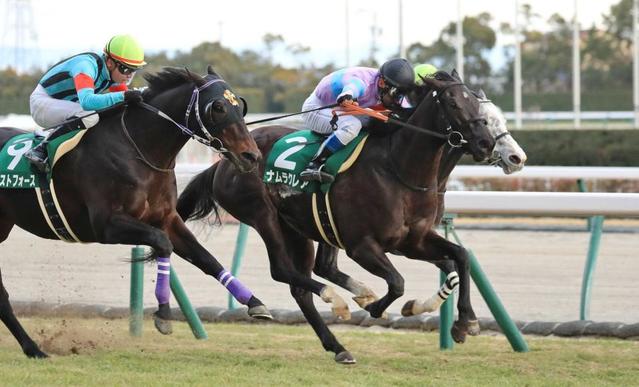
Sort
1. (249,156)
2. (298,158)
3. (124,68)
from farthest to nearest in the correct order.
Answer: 1. (298,158)
2. (124,68)
3. (249,156)

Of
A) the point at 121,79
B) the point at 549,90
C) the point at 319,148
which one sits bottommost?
the point at 549,90

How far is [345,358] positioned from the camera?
639 cm

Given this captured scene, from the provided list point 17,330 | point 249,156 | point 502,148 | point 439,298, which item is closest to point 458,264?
point 439,298

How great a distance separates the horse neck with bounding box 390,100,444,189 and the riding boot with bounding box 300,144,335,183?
0.40m

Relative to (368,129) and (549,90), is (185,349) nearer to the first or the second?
(368,129)

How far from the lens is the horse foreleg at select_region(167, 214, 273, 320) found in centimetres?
619

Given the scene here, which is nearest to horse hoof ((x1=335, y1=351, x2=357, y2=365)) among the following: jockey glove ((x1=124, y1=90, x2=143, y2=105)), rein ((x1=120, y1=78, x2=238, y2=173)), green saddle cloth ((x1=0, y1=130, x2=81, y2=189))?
rein ((x1=120, y1=78, x2=238, y2=173))

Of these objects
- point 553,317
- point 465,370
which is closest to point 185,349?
point 465,370

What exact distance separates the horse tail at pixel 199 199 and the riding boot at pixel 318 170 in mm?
794

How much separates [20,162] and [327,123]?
1.71 meters

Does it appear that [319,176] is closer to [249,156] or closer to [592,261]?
[249,156]

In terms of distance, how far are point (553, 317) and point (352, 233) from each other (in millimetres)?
2088

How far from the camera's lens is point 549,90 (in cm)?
4834

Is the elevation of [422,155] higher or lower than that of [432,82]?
lower
